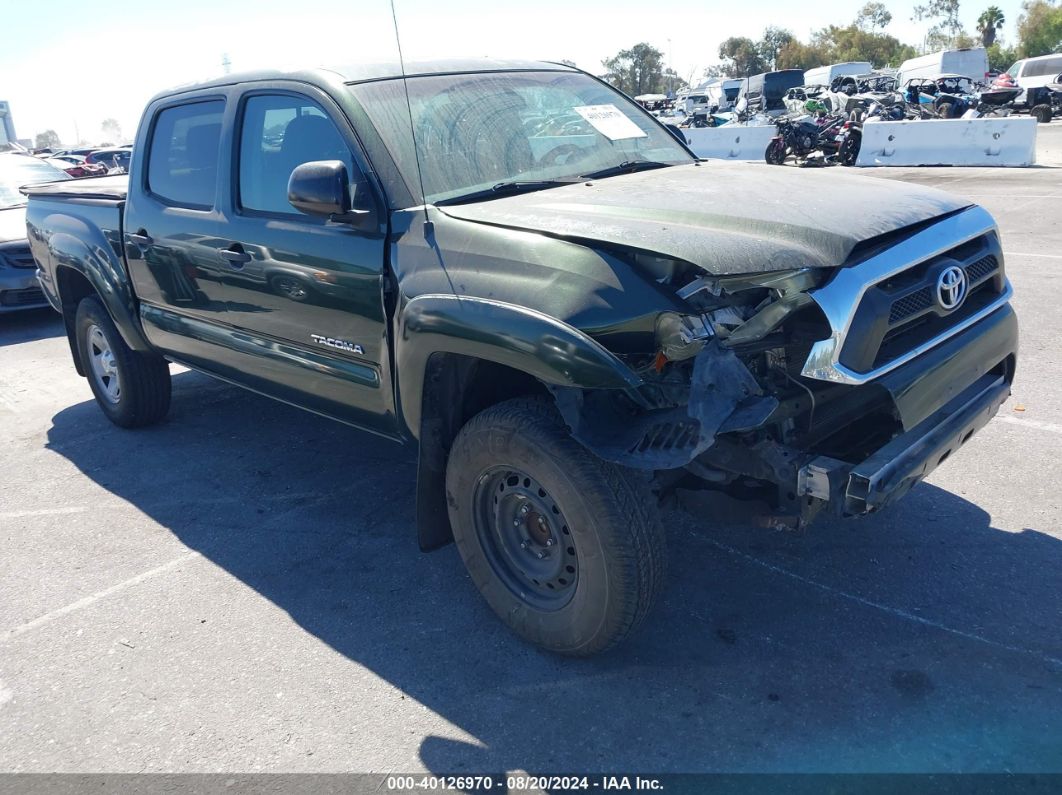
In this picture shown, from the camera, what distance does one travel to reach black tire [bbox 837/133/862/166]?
61.2 feet

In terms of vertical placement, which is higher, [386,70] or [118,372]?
[386,70]

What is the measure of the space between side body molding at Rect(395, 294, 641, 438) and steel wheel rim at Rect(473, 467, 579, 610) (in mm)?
383

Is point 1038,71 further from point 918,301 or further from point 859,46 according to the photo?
point 859,46

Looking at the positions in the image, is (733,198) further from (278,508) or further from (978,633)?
(278,508)

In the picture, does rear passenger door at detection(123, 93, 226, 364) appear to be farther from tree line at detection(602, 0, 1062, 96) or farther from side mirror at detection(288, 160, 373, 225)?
tree line at detection(602, 0, 1062, 96)

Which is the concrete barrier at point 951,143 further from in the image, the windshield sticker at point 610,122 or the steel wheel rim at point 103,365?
the steel wheel rim at point 103,365

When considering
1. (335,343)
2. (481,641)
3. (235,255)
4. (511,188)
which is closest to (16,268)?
(235,255)

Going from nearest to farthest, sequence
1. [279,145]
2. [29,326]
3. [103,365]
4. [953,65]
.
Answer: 1. [279,145]
2. [103,365]
3. [29,326]
4. [953,65]

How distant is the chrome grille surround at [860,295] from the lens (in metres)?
2.65

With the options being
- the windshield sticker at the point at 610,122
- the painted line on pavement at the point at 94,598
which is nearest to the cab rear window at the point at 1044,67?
the windshield sticker at the point at 610,122

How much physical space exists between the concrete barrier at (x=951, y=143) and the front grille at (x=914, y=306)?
1537cm

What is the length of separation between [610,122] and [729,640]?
240cm

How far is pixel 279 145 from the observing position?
4.00m

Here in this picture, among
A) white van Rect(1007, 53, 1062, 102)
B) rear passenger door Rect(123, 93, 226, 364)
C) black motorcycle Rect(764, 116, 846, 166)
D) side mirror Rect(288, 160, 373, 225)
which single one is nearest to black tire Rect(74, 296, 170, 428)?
rear passenger door Rect(123, 93, 226, 364)
